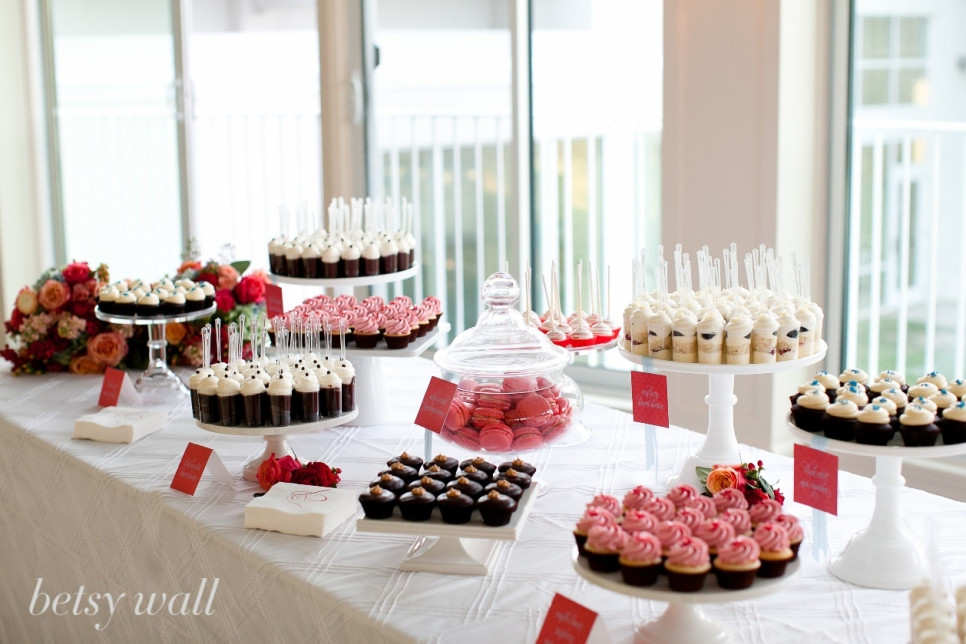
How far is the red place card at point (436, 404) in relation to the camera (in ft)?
5.83

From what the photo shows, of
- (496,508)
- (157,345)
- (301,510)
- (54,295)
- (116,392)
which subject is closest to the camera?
(496,508)

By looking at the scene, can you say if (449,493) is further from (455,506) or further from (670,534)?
(670,534)

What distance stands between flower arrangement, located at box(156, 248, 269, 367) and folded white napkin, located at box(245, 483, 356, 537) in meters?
0.94

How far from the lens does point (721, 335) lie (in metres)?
1.75

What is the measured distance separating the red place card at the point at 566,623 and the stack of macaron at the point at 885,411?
493mm

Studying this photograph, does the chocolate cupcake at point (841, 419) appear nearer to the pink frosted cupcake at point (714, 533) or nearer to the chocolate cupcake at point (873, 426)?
the chocolate cupcake at point (873, 426)

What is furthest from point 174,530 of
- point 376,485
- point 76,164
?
point 76,164

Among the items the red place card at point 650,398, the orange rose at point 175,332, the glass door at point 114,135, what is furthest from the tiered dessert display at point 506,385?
the glass door at point 114,135

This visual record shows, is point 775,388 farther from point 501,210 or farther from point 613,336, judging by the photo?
point 501,210

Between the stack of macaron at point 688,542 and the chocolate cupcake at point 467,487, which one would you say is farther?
the chocolate cupcake at point 467,487

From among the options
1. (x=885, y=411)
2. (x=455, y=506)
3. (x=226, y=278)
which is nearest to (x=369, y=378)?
(x=226, y=278)

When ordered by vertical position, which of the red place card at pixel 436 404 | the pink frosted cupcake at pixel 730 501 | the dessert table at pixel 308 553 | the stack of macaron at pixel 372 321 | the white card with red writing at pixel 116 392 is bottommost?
the dessert table at pixel 308 553

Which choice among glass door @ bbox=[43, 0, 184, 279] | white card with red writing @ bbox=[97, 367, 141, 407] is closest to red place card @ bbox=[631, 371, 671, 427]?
white card with red writing @ bbox=[97, 367, 141, 407]

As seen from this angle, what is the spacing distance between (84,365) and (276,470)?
114 centimetres
